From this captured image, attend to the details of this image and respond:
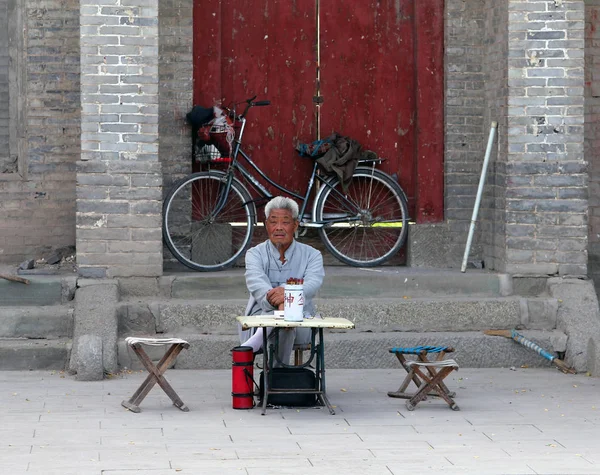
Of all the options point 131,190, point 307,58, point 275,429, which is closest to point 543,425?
point 275,429

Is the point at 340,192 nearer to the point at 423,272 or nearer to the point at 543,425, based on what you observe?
the point at 423,272

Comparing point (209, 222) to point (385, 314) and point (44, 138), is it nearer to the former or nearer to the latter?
point (44, 138)

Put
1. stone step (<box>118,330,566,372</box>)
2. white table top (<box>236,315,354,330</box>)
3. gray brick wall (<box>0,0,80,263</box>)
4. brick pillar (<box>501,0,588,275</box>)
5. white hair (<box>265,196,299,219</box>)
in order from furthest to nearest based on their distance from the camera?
gray brick wall (<box>0,0,80,263</box>)
brick pillar (<box>501,0,588,275</box>)
stone step (<box>118,330,566,372</box>)
white hair (<box>265,196,299,219</box>)
white table top (<box>236,315,354,330</box>)

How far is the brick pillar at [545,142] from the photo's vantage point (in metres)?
10.1

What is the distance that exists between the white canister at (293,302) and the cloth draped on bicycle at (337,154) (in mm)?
3516

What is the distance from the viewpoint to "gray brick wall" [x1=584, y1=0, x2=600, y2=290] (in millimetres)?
11258

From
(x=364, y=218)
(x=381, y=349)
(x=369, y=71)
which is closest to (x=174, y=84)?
(x=369, y=71)

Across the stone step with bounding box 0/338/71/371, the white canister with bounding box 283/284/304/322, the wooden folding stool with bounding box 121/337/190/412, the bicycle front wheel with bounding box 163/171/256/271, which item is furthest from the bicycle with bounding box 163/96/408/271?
the white canister with bounding box 283/284/304/322

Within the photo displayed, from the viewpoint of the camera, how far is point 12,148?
1101 centimetres

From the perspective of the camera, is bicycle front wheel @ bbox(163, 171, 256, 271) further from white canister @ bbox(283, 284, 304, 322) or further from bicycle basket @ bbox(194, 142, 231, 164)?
white canister @ bbox(283, 284, 304, 322)

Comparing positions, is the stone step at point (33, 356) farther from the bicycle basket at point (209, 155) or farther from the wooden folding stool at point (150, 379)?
the bicycle basket at point (209, 155)

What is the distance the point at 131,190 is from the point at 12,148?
1.89 metres

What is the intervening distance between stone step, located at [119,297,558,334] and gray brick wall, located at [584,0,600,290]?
1796mm

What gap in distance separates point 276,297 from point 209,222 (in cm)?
302
